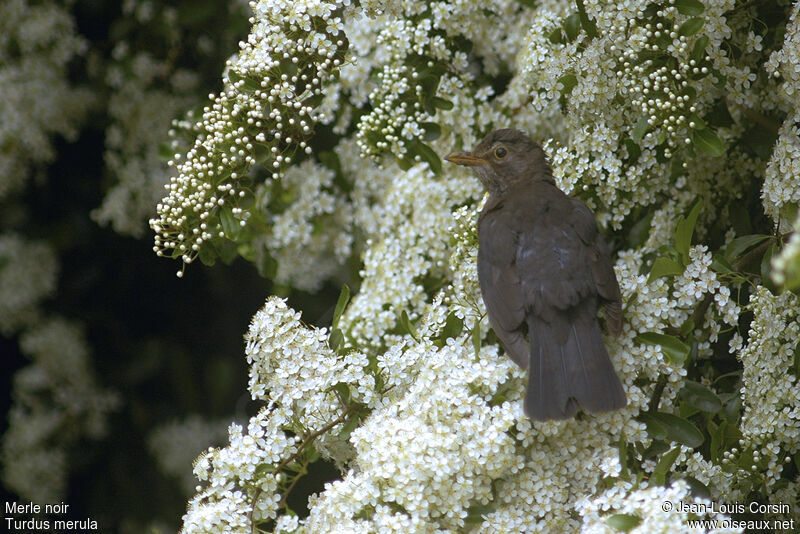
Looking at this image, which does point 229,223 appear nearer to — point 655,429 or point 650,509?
point 655,429

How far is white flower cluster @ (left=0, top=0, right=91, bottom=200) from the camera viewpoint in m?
4.25

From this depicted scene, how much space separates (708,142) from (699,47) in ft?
0.95

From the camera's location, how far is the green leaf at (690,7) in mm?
2670

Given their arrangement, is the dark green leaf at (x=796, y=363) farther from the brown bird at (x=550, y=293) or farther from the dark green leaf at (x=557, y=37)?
the dark green leaf at (x=557, y=37)

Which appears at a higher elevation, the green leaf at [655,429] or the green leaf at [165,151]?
the green leaf at [165,151]

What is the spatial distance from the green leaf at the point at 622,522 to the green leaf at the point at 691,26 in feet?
4.68

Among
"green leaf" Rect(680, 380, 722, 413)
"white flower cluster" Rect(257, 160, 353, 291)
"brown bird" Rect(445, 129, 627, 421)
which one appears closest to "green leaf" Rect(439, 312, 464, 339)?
"brown bird" Rect(445, 129, 627, 421)

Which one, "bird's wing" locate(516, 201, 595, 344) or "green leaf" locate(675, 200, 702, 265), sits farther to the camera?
"bird's wing" locate(516, 201, 595, 344)

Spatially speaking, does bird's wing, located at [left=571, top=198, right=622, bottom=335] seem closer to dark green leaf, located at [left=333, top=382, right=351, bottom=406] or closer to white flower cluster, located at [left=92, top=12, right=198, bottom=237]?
dark green leaf, located at [left=333, top=382, right=351, bottom=406]

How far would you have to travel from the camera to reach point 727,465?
8.55ft

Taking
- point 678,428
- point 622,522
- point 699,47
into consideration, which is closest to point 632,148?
point 699,47

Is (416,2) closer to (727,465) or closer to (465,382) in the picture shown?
(465,382)

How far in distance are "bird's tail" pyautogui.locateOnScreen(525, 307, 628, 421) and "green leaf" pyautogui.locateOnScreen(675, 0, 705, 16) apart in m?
0.92

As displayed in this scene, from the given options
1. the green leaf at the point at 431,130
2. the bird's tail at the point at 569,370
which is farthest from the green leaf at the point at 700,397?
the green leaf at the point at 431,130
